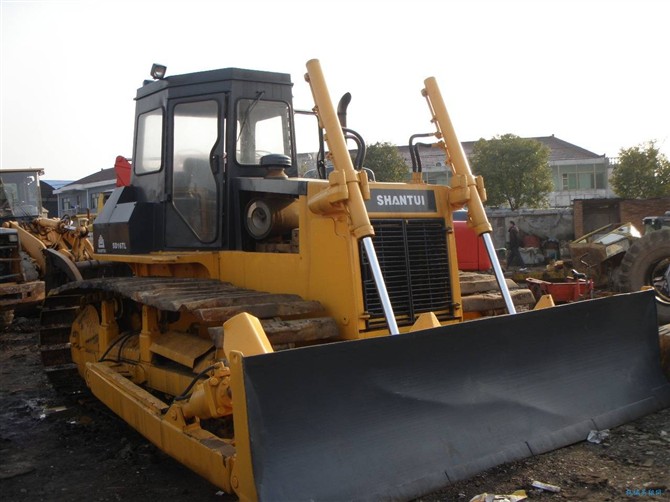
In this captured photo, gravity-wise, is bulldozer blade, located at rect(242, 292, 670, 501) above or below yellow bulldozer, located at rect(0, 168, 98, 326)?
below

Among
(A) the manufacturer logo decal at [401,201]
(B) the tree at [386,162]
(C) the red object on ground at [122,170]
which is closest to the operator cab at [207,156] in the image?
(A) the manufacturer logo decal at [401,201]

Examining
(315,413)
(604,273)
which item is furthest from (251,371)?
(604,273)

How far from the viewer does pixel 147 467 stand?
493cm

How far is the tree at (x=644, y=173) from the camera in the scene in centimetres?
3378

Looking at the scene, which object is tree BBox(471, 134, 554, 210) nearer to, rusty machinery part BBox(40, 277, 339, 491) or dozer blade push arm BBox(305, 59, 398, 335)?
rusty machinery part BBox(40, 277, 339, 491)

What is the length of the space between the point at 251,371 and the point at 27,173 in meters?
12.9

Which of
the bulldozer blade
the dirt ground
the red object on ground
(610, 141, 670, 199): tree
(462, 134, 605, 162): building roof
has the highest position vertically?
(462, 134, 605, 162): building roof

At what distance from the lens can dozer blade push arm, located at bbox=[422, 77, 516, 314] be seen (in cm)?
496

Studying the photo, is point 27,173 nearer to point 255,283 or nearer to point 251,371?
point 255,283

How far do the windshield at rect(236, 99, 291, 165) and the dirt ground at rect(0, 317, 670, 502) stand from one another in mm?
2408

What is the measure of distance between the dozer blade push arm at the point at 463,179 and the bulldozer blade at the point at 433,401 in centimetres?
55

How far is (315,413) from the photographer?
11.7 ft

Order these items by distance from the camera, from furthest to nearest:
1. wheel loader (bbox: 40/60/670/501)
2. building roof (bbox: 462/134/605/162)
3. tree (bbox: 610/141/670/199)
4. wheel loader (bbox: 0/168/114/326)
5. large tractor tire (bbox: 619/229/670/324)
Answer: building roof (bbox: 462/134/605/162) → tree (bbox: 610/141/670/199) → large tractor tire (bbox: 619/229/670/324) → wheel loader (bbox: 0/168/114/326) → wheel loader (bbox: 40/60/670/501)

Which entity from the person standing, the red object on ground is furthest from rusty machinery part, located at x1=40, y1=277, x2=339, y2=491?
the person standing
